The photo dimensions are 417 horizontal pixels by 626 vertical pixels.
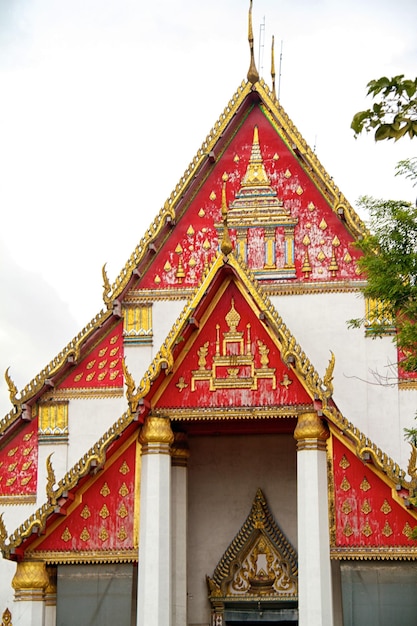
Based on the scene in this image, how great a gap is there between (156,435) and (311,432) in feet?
5.43

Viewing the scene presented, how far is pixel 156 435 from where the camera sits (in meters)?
13.2

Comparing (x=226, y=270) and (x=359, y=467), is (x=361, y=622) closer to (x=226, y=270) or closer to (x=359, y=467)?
(x=359, y=467)

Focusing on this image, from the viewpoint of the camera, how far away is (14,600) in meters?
13.4

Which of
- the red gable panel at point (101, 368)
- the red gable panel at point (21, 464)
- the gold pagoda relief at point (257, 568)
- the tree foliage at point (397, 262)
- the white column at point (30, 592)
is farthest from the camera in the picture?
the red gable panel at point (101, 368)

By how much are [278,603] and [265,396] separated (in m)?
2.63

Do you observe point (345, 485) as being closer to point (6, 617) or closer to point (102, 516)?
point (102, 516)

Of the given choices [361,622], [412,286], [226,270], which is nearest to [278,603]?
[361,622]

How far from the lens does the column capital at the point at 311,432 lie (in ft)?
42.7

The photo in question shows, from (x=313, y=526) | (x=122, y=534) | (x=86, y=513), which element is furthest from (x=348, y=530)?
(x=86, y=513)

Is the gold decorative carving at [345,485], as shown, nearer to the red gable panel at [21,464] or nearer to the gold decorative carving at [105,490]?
the gold decorative carving at [105,490]

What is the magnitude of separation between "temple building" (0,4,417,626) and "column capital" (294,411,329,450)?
0.02 metres

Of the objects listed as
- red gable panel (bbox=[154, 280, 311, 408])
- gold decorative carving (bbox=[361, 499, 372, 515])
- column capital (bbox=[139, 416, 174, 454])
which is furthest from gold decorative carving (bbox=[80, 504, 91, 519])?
gold decorative carving (bbox=[361, 499, 372, 515])

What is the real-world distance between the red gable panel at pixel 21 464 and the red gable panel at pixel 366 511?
3.91 meters

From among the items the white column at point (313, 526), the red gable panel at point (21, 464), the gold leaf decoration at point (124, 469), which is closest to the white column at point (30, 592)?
the gold leaf decoration at point (124, 469)
